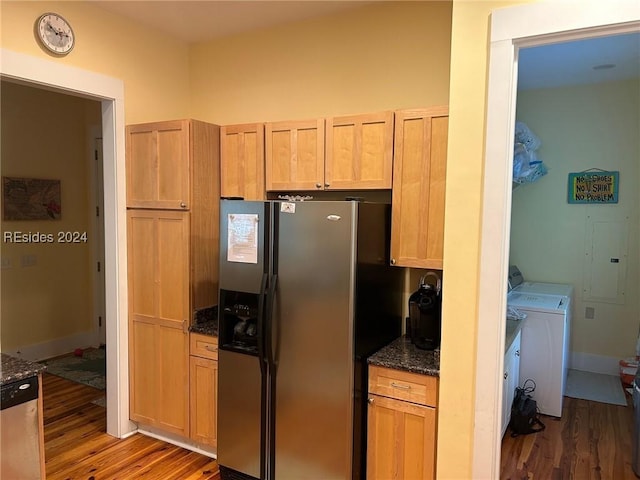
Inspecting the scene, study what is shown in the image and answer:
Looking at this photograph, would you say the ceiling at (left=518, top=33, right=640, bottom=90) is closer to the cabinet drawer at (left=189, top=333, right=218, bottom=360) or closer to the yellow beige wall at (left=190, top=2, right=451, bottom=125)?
the yellow beige wall at (left=190, top=2, right=451, bottom=125)

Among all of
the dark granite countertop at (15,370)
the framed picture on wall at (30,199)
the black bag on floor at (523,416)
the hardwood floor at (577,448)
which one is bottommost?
the hardwood floor at (577,448)

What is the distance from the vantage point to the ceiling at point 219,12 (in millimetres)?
2812

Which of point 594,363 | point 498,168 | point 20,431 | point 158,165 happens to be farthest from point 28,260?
point 594,363

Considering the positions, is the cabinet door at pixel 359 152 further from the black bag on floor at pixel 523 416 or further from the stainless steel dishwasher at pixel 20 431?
the black bag on floor at pixel 523 416

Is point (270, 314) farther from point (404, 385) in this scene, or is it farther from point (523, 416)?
point (523, 416)

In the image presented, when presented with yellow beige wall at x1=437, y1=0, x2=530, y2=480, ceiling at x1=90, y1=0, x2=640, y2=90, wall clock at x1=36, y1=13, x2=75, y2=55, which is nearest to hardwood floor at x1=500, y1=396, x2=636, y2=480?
yellow beige wall at x1=437, y1=0, x2=530, y2=480

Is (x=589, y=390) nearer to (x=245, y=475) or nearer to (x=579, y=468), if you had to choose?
(x=579, y=468)

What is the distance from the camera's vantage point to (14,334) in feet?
14.1

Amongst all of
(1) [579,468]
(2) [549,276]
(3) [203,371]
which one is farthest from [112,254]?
(2) [549,276]

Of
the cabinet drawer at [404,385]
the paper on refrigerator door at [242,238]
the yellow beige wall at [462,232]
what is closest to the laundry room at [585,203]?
the yellow beige wall at [462,232]

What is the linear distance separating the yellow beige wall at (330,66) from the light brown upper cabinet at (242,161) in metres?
0.40

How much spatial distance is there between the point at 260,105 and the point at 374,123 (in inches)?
45.4

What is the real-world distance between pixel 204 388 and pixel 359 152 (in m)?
1.77

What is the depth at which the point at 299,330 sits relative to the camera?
2.36m
